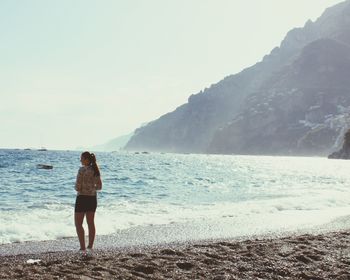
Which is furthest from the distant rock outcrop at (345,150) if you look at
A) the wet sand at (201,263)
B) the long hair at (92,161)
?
the long hair at (92,161)

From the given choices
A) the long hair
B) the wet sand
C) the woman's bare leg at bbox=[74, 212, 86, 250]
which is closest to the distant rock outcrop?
the wet sand

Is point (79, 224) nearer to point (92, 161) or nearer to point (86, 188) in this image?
point (86, 188)

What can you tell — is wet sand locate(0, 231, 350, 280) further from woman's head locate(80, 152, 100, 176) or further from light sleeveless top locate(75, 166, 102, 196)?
woman's head locate(80, 152, 100, 176)

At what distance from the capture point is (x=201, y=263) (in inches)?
381

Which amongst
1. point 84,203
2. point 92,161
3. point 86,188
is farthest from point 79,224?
point 92,161

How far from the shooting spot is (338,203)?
2692 cm

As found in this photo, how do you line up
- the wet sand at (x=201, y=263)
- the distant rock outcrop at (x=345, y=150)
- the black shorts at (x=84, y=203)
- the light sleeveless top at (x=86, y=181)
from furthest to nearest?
1. the distant rock outcrop at (x=345, y=150)
2. the black shorts at (x=84, y=203)
3. the light sleeveless top at (x=86, y=181)
4. the wet sand at (x=201, y=263)

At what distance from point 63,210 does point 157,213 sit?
4.33 meters

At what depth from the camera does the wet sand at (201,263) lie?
8.66 metres

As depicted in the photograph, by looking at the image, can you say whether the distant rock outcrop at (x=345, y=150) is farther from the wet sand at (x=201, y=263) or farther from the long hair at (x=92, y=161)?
the long hair at (x=92, y=161)

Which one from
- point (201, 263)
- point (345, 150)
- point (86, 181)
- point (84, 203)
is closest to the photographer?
point (201, 263)

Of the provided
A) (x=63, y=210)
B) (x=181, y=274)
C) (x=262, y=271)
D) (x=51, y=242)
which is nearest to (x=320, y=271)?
(x=262, y=271)

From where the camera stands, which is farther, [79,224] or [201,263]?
[79,224]

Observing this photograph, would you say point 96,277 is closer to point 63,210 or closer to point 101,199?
point 63,210
